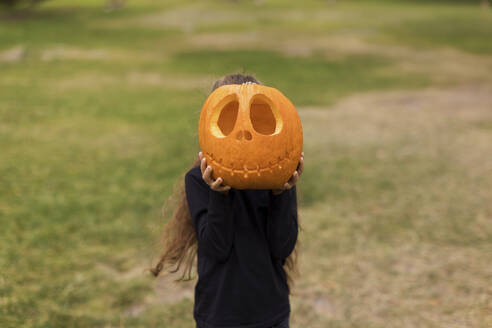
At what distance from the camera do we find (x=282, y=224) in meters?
2.39

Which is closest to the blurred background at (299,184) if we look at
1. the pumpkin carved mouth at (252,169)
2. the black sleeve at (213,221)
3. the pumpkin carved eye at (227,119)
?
the pumpkin carved eye at (227,119)

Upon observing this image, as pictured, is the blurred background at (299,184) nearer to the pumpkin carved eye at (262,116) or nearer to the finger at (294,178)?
the pumpkin carved eye at (262,116)

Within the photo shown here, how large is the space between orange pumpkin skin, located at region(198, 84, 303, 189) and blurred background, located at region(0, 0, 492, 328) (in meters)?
0.59

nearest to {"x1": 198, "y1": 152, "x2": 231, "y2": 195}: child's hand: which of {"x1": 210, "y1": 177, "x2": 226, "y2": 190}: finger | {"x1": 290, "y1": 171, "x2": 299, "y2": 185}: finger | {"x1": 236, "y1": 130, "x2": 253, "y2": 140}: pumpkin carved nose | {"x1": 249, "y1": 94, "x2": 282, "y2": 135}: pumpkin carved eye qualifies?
{"x1": 210, "y1": 177, "x2": 226, "y2": 190}: finger

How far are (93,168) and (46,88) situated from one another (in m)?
6.30

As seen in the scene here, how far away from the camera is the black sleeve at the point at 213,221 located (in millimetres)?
2301

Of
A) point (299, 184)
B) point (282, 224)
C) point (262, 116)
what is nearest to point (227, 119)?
point (262, 116)

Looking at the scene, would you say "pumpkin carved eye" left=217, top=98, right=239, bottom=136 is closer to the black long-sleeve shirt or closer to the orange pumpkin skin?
the orange pumpkin skin

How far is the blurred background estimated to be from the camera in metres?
4.36

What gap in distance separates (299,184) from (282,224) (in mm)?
4206

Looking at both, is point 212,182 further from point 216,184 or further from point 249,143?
point 249,143

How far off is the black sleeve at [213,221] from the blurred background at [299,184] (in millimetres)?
533

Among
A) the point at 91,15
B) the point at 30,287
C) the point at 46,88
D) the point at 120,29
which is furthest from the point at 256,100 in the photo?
the point at 91,15

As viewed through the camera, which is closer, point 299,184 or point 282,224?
point 282,224
